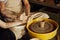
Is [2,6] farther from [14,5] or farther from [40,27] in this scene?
[40,27]

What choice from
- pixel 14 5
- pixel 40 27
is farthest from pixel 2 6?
pixel 40 27

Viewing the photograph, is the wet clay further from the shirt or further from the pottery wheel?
the shirt

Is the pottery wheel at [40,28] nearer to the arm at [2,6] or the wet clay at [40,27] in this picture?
the wet clay at [40,27]

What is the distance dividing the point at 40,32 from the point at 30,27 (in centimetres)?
16

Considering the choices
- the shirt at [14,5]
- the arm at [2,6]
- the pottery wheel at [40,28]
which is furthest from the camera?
the shirt at [14,5]

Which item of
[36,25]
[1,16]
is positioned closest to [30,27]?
[36,25]

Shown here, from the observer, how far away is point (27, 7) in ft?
6.74

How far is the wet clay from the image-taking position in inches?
68.1

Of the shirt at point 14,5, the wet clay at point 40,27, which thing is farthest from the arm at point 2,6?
the wet clay at point 40,27

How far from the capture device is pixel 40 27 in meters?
1.76

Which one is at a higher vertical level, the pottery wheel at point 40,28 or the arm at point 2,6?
the arm at point 2,6

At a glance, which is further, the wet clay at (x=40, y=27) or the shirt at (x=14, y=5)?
the shirt at (x=14, y=5)

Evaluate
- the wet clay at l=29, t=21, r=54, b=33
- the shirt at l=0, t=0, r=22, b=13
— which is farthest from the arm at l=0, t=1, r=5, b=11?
the wet clay at l=29, t=21, r=54, b=33

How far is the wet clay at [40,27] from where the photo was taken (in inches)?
68.1
